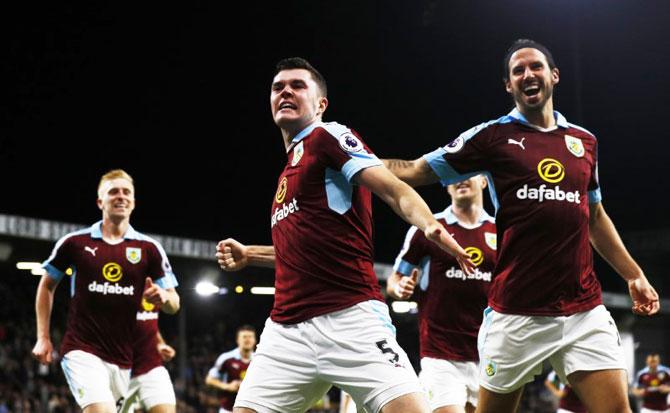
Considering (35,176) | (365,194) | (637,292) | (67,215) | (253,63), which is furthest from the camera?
(67,215)

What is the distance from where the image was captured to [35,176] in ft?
84.6

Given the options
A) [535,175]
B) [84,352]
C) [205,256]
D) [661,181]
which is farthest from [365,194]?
[661,181]

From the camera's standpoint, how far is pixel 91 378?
7.44 m

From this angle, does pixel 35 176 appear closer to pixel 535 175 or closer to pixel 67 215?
pixel 67 215

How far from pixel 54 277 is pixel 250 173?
21917 millimetres

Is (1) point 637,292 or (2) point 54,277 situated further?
(2) point 54,277

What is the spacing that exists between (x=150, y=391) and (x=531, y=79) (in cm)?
474

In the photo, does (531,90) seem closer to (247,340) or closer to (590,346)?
(590,346)

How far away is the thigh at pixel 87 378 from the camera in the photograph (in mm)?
7328

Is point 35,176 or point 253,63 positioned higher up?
point 253,63

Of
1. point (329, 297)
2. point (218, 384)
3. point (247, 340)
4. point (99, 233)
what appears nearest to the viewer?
point (329, 297)

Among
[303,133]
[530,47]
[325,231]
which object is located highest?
[530,47]

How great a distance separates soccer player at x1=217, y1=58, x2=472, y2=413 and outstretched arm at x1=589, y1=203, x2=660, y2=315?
1.61 meters

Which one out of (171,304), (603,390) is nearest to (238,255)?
(603,390)
